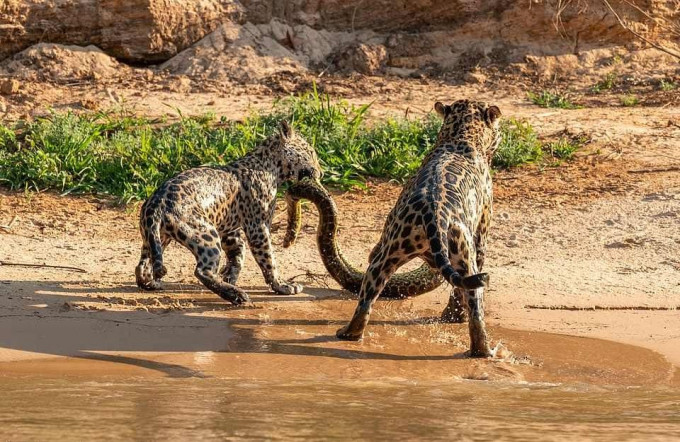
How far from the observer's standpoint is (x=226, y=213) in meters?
9.64

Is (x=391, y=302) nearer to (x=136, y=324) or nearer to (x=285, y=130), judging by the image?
(x=285, y=130)

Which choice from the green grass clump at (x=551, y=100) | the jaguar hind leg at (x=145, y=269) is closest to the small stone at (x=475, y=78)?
the green grass clump at (x=551, y=100)

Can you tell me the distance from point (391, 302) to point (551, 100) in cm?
514

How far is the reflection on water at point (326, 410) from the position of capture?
6.69 m

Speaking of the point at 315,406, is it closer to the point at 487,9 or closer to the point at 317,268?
the point at 317,268

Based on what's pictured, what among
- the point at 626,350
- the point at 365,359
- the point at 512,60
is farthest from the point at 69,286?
Answer: the point at 512,60

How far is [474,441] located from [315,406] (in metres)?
1.03

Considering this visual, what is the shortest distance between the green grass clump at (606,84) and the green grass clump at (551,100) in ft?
1.46

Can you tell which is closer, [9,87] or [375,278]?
[375,278]

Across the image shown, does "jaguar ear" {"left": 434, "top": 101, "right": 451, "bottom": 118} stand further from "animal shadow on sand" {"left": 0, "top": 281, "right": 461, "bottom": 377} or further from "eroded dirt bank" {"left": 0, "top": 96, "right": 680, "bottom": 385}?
"animal shadow on sand" {"left": 0, "top": 281, "right": 461, "bottom": 377}

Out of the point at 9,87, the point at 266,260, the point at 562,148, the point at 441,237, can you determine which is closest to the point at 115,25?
the point at 9,87

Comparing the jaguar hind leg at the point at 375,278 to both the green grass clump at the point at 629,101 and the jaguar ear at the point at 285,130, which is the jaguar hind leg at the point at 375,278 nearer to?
the jaguar ear at the point at 285,130

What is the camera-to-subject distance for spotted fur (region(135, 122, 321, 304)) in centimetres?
896

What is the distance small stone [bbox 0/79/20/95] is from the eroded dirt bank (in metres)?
2.32
